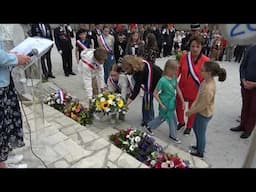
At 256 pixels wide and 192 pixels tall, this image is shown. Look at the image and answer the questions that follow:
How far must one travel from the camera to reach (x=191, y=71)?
352cm

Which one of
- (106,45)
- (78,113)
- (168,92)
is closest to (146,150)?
(168,92)

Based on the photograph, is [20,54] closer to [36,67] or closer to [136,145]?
[36,67]

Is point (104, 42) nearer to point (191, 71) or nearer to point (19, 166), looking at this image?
point (191, 71)

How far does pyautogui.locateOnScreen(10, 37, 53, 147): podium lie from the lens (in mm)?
2318

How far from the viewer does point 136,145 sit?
125 inches

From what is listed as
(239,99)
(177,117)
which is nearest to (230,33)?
(177,117)

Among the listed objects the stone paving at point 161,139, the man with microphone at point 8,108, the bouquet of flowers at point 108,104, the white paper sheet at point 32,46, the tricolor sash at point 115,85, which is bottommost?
the stone paving at point 161,139

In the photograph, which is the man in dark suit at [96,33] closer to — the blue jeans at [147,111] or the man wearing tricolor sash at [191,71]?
the blue jeans at [147,111]

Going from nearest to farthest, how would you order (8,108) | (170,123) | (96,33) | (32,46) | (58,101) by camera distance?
(8,108) < (32,46) < (170,123) < (58,101) < (96,33)

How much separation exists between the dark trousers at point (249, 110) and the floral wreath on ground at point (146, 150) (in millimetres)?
1419

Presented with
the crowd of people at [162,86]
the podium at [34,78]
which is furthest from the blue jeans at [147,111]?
the podium at [34,78]

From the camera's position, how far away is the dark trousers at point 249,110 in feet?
12.2

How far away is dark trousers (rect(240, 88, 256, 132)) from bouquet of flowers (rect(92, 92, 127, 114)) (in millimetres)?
1874

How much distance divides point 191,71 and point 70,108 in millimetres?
2007
